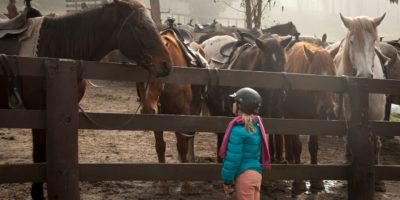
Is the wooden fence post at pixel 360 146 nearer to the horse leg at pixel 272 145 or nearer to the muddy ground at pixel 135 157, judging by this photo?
the muddy ground at pixel 135 157

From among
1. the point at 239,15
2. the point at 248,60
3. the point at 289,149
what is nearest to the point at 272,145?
the point at 289,149

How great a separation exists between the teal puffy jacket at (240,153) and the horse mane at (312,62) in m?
3.41

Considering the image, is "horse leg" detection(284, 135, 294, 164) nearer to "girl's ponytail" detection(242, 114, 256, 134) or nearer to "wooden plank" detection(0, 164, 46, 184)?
"girl's ponytail" detection(242, 114, 256, 134)

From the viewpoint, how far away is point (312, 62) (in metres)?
6.73

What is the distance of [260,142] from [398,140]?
8.19 metres

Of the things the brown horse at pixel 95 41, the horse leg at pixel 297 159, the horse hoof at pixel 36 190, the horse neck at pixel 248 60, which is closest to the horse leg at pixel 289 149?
the horse leg at pixel 297 159

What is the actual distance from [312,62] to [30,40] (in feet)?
13.7

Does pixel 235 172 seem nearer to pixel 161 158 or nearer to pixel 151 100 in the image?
pixel 151 100

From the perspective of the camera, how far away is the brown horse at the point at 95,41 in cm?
420

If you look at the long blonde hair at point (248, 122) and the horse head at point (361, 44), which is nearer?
the long blonde hair at point (248, 122)

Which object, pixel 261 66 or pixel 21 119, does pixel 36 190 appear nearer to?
pixel 21 119

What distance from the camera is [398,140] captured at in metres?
10.6

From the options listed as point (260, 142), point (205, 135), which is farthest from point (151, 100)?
point (205, 135)

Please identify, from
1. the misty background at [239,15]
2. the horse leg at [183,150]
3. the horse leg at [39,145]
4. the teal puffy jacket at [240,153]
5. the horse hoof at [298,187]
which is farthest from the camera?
the misty background at [239,15]
